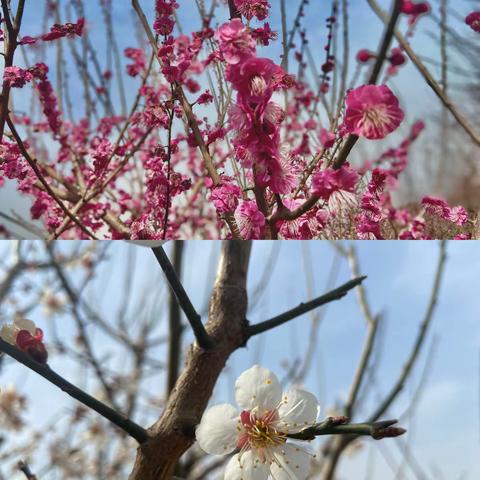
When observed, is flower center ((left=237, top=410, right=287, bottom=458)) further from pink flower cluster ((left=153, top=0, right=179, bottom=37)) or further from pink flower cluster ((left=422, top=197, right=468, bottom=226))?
pink flower cluster ((left=153, top=0, right=179, bottom=37))

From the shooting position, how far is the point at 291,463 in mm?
656

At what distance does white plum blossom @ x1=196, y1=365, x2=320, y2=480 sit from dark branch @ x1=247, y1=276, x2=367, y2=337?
0.06 m

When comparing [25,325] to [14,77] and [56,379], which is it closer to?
[56,379]

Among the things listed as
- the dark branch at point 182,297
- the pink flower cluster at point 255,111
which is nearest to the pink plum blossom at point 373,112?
the pink flower cluster at point 255,111

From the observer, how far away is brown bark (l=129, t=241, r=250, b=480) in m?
0.63

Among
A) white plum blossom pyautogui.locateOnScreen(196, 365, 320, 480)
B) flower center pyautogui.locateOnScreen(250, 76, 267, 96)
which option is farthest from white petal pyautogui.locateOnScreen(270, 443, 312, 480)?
flower center pyautogui.locateOnScreen(250, 76, 267, 96)

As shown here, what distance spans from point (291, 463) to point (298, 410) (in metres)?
0.06

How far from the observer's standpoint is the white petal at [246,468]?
636mm

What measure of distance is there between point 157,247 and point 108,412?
0.17 m

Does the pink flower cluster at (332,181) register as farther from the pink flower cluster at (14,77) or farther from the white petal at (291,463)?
the pink flower cluster at (14,77)

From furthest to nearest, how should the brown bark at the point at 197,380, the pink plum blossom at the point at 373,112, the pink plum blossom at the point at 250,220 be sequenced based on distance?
the pink plum blossom at the point at 250,220 → the pink plum blossom at the point at 373,112 → the brown bark at the point at 197,380

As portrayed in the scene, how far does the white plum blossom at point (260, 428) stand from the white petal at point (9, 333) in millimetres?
220

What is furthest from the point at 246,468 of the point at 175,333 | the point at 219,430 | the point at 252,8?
the point at 252,8

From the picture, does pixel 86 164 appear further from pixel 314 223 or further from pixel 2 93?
pixel 314 223
